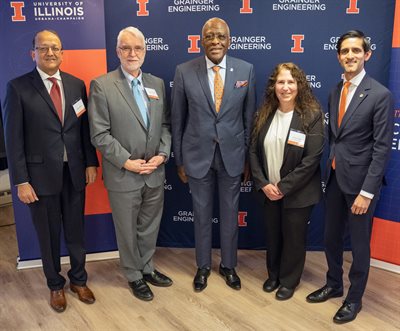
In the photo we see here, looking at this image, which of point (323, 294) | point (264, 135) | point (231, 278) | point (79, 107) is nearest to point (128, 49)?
point (79, 107)

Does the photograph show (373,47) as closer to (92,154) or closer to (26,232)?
(92,154)

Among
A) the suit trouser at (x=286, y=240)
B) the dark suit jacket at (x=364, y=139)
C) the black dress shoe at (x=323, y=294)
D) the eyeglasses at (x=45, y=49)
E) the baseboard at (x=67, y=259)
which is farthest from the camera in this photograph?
the baseboard at (x=67, y=259)

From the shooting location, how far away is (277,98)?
280 centimetres

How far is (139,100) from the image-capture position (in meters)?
2.86

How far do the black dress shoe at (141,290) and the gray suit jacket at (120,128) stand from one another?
71cm

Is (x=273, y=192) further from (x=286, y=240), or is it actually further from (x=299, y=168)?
(x=286, y=240)

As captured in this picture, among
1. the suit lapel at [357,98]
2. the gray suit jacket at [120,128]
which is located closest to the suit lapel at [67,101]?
the gray suit jacket at [120,128]

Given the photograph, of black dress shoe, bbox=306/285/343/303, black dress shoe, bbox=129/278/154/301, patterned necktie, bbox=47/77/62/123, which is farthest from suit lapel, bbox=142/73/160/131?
black dress shoe, bbox=306/285/343/303

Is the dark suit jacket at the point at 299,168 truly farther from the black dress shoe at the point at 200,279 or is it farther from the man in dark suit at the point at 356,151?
the black dress shoe at the point at 200,279

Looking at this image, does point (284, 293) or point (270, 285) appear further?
point (270, 285)

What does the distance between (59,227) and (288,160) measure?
1577 millimetres

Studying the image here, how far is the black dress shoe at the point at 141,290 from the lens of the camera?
2.99 m

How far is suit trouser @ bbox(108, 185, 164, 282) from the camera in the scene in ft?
9.62

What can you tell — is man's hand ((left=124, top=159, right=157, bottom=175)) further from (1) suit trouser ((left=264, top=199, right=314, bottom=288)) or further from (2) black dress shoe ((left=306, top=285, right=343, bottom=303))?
(2) black dress shoe ((left=306, top=285, right=343, bottom=303))
